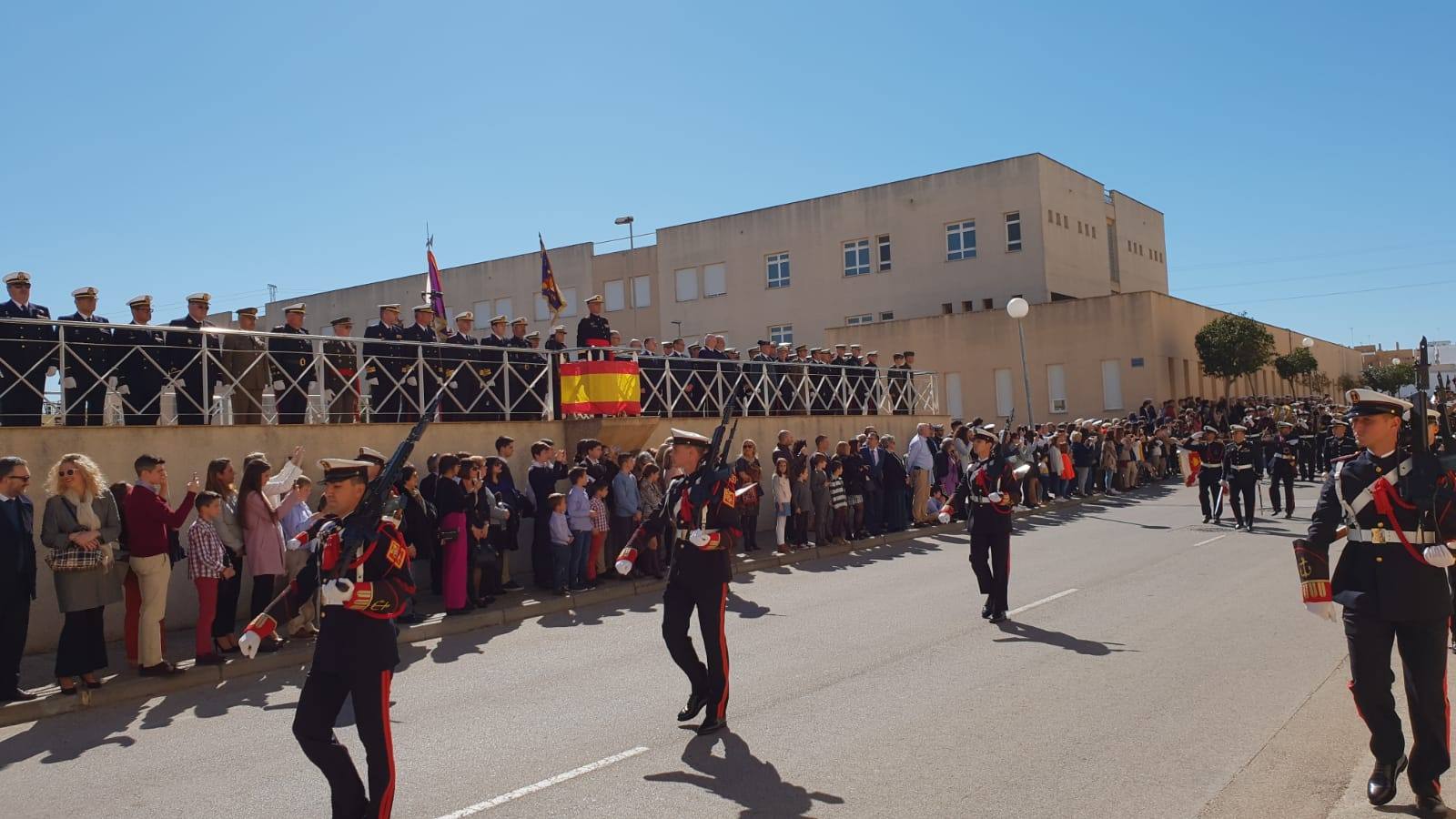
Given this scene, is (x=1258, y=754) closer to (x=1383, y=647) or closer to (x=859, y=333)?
(x=1383, y=647)

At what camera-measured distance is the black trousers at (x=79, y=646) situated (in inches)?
331

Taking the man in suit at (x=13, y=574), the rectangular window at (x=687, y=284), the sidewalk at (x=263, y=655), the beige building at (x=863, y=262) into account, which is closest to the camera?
the man in suit at (x=13, y=574)

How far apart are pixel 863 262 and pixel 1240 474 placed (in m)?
26.2

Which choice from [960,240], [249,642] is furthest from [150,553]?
[960,240]

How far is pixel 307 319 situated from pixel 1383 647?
56.9 metres

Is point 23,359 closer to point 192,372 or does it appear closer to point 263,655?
point 192,372

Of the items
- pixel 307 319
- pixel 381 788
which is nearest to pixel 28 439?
pixel 381 788

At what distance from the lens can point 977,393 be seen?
39.8 meters

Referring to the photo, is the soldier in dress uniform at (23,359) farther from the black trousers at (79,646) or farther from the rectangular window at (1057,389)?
the rectangular window at (1057,389)

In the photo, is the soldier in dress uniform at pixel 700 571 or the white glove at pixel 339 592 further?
the soldier in dress uniform at pixel 700 571

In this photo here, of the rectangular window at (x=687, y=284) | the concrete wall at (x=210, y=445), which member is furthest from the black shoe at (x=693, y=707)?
the rectangular window at (x=687, y=284)

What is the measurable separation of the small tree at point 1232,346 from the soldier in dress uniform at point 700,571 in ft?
119

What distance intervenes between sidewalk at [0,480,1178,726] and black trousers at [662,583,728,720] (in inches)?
170

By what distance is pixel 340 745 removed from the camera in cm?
504
